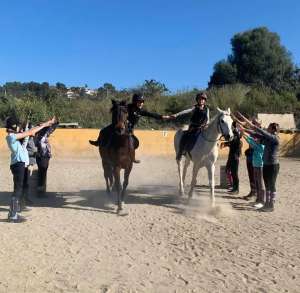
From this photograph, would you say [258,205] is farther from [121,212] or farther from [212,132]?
[121,212]

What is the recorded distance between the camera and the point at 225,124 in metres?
9.40

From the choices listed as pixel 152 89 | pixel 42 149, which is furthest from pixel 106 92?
pixel 42 149

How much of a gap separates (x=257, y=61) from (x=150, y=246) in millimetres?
51207

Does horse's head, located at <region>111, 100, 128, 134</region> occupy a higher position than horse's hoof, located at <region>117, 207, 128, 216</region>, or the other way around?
horse's head, located at <region>111, 100, 128, 134</region>

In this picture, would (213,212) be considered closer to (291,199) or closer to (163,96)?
(291,199)

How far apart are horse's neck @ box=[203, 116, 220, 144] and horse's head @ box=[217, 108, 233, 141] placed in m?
0.24

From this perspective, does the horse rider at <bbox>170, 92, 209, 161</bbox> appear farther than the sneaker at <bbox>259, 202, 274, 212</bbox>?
Yes

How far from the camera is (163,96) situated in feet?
132

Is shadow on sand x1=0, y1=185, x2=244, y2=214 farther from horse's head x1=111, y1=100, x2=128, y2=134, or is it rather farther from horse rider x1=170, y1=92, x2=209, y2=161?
horse's head x1=111, y1=100, x2=128, y2=134

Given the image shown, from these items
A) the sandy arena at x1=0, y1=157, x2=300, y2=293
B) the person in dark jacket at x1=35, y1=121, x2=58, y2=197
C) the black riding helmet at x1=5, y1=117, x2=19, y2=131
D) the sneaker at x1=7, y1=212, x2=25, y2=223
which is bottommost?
the sandy arena at x1=0, y1=157, x2=300, y2=293

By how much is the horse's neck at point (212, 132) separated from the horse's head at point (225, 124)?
0.80 feet

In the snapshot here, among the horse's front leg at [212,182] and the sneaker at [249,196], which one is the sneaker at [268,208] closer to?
the horse's front leg at [212,182]

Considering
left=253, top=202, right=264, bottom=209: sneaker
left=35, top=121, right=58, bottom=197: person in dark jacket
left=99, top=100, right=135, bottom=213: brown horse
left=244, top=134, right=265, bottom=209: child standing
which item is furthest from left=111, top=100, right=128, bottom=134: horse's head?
left=253, top=202, right=264, bottom=209: sneaker

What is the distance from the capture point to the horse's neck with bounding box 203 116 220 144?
9.85 metres
